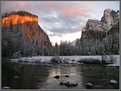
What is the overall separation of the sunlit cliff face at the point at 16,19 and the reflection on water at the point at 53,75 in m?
0.74

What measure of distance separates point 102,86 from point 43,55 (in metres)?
1.20

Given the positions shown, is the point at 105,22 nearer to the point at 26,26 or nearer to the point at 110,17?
the point at 110,17

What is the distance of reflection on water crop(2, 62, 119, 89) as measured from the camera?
299 inches

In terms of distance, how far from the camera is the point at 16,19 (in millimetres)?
7742

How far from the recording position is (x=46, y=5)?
7.67 metres

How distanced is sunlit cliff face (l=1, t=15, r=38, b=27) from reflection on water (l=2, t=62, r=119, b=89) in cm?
74

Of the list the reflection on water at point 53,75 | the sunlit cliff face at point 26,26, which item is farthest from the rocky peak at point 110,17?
the sunlit cliff face at point 26,26

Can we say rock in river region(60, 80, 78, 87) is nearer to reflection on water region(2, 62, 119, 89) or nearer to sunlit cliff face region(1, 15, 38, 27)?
reflection on water region(2, 62, 119, 89)

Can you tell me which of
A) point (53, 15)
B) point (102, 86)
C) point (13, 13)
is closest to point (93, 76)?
point (102, 86)

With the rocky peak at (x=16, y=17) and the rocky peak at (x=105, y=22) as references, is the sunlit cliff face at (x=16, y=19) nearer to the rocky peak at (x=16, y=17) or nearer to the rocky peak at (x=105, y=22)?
the rocky peak at (x=16, y=17)

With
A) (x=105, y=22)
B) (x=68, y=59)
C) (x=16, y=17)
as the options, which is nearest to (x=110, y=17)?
(x=105, y=22)

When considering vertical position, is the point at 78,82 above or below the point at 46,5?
below

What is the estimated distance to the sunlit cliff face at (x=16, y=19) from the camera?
7.66 m

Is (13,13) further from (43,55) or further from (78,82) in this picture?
(78,82)
